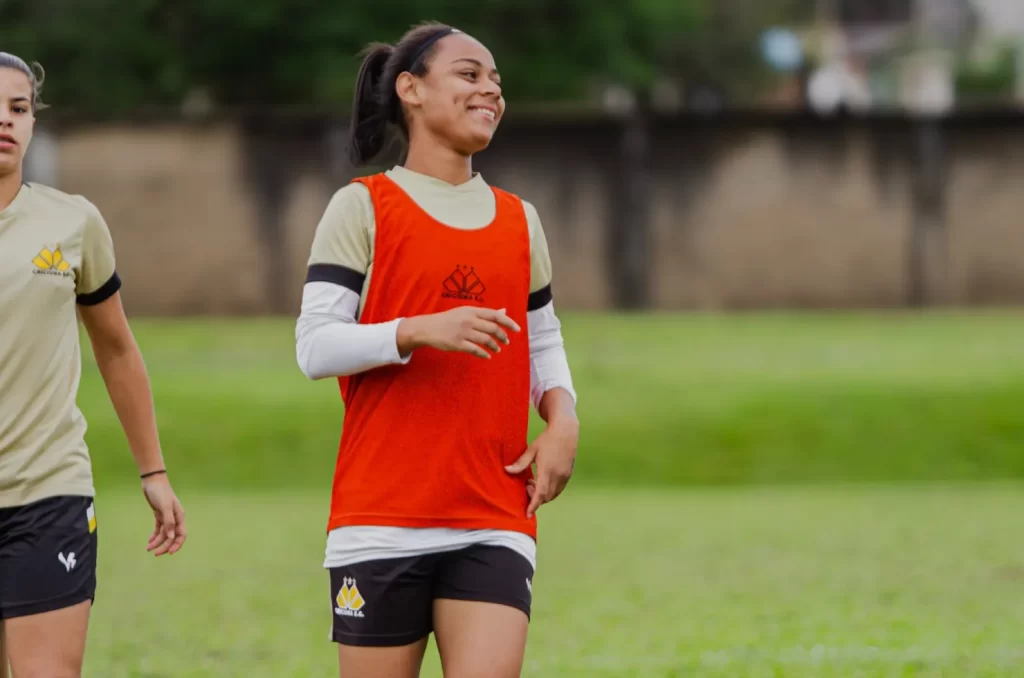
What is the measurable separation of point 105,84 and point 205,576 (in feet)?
74.3

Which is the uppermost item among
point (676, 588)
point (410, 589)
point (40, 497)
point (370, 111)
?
point (370, 111)

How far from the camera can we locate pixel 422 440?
4254mm

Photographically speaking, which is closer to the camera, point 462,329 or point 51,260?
point 462,329

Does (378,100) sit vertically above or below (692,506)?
above

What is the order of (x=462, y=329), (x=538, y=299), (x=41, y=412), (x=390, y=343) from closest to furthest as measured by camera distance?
(x=462, y=329) < (x=390, y=343) < (x=41, y=412) < (x=538, y=299)

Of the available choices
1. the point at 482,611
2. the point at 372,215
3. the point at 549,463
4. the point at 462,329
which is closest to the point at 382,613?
the point at 482,611

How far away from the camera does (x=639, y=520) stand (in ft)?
42.5

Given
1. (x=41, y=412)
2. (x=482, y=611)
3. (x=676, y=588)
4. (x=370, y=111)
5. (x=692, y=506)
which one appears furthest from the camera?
(x=692, y=506)

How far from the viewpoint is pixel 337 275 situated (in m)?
4.24

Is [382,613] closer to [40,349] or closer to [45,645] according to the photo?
[45,645]

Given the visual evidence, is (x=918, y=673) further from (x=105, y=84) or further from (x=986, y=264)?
(x=105, y=84)

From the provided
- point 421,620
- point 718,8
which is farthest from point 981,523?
point 718,8

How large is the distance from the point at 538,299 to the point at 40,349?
121 centimetres

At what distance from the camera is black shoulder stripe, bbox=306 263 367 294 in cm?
424
